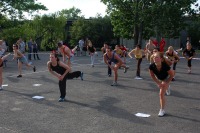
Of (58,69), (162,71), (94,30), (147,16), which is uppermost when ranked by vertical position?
(147,16)

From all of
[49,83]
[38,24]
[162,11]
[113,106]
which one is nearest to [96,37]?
[38,24]

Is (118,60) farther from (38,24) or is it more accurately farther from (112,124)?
(38,24)

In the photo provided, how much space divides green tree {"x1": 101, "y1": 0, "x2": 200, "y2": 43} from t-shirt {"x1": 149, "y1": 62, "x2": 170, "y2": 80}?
2609cm

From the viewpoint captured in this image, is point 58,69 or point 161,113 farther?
point 58,69

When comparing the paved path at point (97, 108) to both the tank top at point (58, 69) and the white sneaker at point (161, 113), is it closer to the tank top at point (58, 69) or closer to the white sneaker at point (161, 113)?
the white sneaker at point (161, 113)

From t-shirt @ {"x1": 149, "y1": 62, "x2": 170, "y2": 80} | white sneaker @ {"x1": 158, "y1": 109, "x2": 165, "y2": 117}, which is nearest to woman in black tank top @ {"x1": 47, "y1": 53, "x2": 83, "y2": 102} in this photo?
t-shirt @ {"x1": 149, "y1": 62, "x2": 170, "y2": 80}

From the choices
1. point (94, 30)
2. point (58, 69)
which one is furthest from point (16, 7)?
point (58, 69)

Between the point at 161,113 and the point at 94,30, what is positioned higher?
the point at 94,30

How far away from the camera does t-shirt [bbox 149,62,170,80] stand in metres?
7.35

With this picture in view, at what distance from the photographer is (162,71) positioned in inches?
291

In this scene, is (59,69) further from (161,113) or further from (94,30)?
(94,30)

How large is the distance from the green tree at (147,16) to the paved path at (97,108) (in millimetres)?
21228

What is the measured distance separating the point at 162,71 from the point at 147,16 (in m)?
27.2

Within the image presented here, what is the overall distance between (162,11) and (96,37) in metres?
16.1
